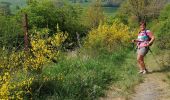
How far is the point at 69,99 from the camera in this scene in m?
9.43

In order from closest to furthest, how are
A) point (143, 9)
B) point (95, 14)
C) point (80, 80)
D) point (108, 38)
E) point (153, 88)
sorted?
point (80, 80), point (153, 88), point (108, 38), point (143, 9), point (95, 14)

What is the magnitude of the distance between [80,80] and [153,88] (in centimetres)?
227

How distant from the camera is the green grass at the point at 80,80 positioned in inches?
379

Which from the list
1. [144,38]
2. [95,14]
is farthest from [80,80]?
[95,14]

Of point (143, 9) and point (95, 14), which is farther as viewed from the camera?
point (95, 14)

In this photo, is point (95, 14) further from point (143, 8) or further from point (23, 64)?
point (23, 64)

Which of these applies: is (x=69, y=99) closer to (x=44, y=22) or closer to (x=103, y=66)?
(x=103, y=66)

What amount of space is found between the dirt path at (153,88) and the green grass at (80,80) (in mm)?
236

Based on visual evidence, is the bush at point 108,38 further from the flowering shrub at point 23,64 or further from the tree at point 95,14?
the tree at point 95,14

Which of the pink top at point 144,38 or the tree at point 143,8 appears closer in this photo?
the pink top at point 144,38

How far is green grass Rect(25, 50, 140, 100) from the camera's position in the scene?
31.6ft

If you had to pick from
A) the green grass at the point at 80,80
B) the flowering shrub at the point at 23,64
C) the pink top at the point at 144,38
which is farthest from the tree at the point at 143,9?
the flowering shrub at the point at 23,64

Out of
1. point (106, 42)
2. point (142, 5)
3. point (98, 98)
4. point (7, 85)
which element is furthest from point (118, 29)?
point (142, 5)

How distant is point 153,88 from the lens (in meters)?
11.7
